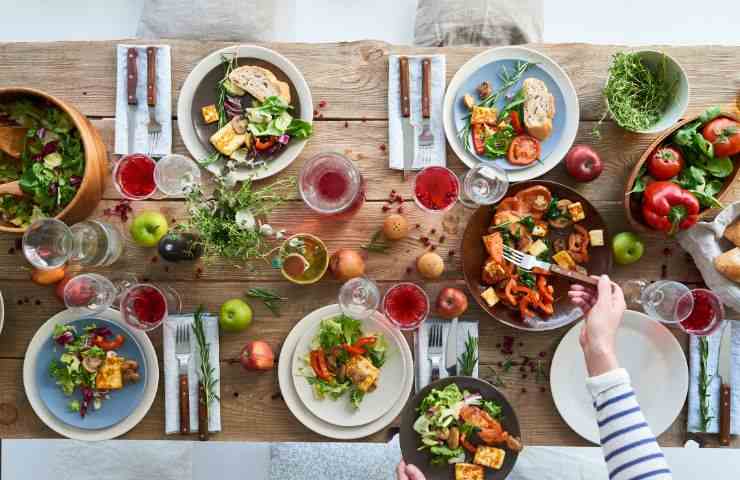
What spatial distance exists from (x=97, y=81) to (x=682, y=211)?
1.83m

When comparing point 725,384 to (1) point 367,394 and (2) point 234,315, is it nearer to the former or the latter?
(1) point 367,394

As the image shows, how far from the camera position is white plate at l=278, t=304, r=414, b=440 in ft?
6.07

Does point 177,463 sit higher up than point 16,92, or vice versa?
point 16,92

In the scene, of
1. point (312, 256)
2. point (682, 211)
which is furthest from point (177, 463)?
point (682, 211)

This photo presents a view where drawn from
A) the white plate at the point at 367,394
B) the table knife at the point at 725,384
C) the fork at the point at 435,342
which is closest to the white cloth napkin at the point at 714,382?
the table knife at the point at 725,384

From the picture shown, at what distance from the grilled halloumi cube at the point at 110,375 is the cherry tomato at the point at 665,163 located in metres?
1.72

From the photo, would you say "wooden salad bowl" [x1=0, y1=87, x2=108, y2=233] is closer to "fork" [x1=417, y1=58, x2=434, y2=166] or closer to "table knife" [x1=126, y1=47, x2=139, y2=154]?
"table knife" [x1=126, y1=47, x2=139, y2=154]

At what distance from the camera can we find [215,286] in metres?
1.91

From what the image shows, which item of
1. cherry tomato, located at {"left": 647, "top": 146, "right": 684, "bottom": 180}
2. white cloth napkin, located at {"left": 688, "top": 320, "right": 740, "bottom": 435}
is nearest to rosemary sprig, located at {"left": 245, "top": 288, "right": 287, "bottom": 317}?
cherry tomato, located at {"left": 647, "top": 146, "right": 684, "bottom": 180}

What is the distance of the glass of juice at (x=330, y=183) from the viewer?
183 cm

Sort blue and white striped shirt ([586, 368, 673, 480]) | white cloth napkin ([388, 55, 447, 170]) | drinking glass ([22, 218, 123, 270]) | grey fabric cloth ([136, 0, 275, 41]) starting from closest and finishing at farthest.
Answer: blue and white striped shirt ([586, 368, 673, 480]) → drinking glass ([22, 218, 123, 270]) → white cloth napkin ([388, 55, 447, 170]) → grey fabric cloth ([136, 0, 275, 41])

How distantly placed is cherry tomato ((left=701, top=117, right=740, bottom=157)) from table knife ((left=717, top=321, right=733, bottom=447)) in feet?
1.78

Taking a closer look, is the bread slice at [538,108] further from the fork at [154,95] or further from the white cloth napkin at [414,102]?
the fork at [154,95]

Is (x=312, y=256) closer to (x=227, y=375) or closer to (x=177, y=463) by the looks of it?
(x=227, y=375)
